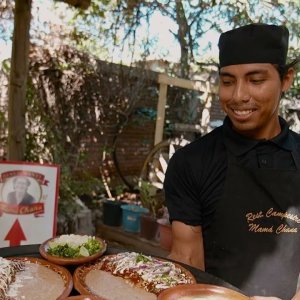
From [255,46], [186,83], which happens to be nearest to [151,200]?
[186,83]

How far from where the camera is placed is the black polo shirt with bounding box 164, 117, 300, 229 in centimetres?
167

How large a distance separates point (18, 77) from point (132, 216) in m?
2.40

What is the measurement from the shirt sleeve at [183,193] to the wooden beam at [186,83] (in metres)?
4.11

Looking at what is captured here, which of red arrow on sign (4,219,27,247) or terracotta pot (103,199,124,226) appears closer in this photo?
red arrow on sign (4,219,27,247)

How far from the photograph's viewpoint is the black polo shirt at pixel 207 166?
167 cm

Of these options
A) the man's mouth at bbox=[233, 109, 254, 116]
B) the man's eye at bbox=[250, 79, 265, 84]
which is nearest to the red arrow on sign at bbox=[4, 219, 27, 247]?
the man's mouth at bbox=[233, 109, 254, 116]

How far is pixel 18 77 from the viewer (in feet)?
9.45

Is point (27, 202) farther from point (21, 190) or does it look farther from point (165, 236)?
point (165, 236)

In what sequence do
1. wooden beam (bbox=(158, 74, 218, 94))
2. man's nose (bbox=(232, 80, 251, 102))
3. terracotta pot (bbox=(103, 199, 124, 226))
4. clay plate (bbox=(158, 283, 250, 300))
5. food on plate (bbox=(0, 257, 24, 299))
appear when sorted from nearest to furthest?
clay plate (bbox=(158, 283, 250, 300)), food on plate (bbox=(0, 257, 24, 299)), man's nose (bbox=(232, 80, 251, 102)), terracotta pot (bbox=(103, 199, 124, 226)), wooden beam (bbox=(158, 74, 218, 94))

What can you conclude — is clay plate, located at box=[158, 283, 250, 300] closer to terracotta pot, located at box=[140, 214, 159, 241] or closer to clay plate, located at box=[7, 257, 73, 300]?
clay plate, located at box=[7, 257, 73, 300]

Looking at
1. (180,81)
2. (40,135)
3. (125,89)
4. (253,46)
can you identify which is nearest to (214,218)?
(253,46)

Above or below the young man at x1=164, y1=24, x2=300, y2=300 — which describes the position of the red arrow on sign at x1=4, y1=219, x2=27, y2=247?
below

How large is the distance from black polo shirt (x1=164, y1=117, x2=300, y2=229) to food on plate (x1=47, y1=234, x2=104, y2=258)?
15.0 inches

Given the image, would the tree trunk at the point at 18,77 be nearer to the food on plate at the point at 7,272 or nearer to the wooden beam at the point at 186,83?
the food on plate at the point at 7,272
